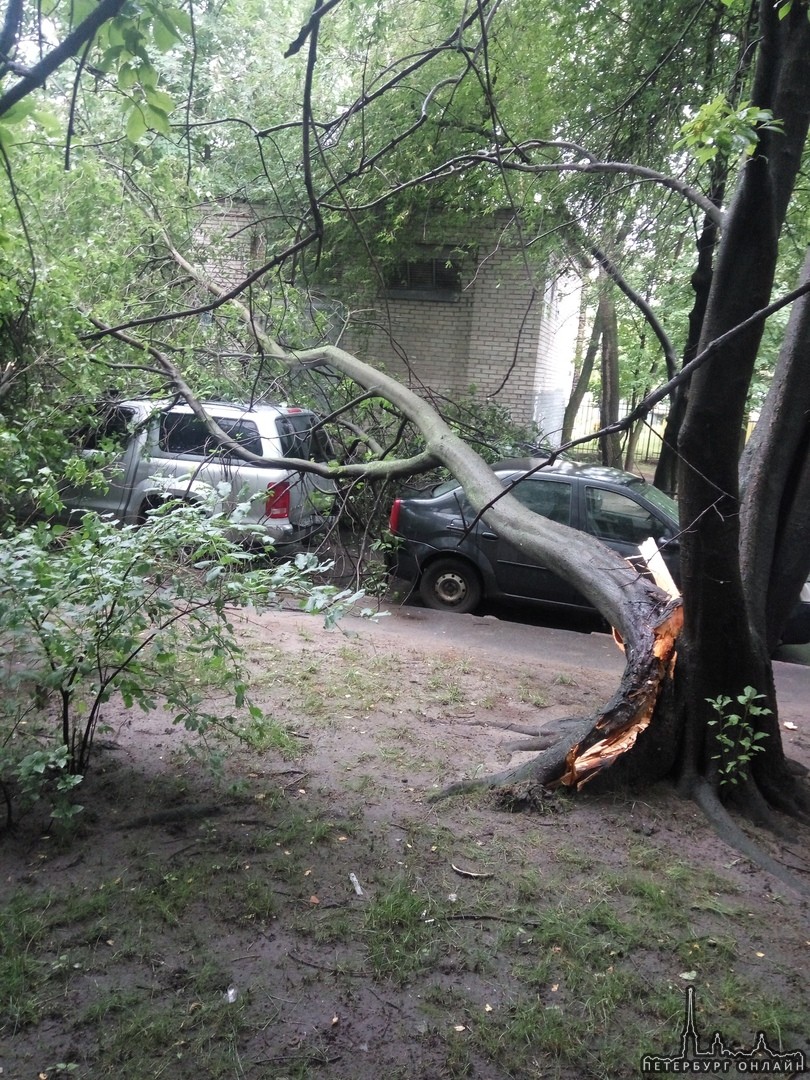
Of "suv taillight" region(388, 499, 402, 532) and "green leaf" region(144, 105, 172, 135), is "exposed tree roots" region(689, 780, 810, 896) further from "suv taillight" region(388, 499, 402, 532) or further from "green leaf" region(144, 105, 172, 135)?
"suv taillight" region(388, 499, 402, 532)

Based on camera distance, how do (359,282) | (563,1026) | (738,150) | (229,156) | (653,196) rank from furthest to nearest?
(359,282)
(229,156)
(653,196)
(738,150)
(563,1026)

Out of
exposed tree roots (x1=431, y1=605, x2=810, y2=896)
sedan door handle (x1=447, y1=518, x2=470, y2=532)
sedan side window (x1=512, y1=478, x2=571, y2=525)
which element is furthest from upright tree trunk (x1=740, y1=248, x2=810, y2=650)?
sedan door handle (x1=447, y1=518, x2=470, y2=532)

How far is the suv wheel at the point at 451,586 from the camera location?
917 cm

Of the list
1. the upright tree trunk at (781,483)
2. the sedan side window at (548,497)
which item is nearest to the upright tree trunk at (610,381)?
the sedan side window at (548,497)

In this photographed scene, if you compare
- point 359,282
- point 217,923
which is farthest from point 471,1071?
point 359,282

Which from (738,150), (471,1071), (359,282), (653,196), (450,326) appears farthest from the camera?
(450,326)

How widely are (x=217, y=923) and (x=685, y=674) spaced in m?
2.71

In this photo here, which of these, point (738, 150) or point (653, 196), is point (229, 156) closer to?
point (653, 196)

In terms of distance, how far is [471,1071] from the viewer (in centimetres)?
264

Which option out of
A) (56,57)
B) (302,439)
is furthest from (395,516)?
(56,57)

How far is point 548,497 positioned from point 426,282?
25.1 feet

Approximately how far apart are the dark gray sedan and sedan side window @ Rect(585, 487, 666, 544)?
0.01 m

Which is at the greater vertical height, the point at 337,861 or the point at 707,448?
the point at 707,448

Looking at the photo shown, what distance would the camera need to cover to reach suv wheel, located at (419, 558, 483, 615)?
9.17m
